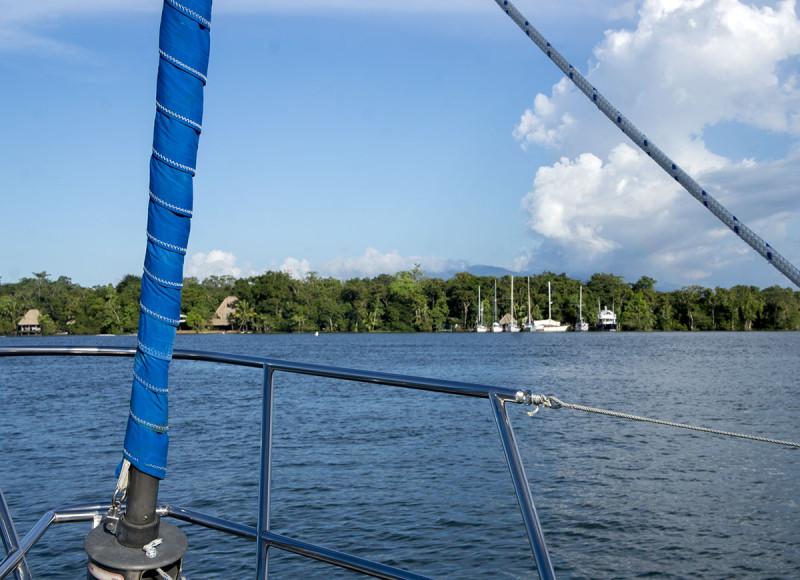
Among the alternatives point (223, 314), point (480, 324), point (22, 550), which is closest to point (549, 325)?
point (480, 324)

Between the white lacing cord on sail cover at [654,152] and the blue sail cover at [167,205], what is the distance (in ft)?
3.70

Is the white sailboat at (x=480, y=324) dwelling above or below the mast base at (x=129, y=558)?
above

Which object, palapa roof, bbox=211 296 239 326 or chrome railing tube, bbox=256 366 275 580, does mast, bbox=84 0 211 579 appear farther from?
palapa roof, bbox=211 296 239 326

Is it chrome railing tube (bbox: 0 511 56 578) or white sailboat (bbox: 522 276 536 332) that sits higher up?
white sailboat (bbox: 522 276 536 332)

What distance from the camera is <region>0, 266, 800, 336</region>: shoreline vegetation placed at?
109 meters

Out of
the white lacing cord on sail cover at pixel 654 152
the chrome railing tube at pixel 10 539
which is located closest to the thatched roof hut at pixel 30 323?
the chrome railing tube at pixel 10 539

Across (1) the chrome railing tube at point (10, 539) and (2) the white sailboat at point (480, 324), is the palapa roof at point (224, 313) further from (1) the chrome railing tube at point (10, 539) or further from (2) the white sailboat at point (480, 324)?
(1) the chrome railing tube at point (10, 539)

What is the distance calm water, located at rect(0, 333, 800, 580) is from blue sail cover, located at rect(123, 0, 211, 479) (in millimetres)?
6818

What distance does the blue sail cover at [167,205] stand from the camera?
1.52 m

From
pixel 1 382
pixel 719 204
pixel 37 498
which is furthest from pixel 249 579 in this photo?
pixel 1 382

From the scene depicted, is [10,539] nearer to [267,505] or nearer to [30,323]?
[267,505]

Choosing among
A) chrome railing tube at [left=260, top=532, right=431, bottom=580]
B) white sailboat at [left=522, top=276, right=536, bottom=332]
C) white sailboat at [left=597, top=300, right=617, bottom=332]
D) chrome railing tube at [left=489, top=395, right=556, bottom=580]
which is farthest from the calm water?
white sailboat at [left=597, top=300, right=617, bottom=332]

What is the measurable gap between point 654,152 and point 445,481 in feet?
35.7

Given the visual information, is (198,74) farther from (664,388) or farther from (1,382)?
(1,382)
